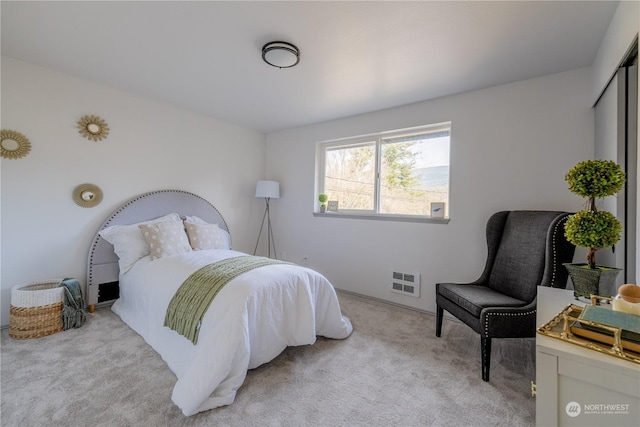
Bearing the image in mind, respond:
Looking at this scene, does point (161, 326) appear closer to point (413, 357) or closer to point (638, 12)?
point (413, 357)

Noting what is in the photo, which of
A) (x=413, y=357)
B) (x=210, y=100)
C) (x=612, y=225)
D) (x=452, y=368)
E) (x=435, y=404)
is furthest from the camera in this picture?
(x=210, y=100)

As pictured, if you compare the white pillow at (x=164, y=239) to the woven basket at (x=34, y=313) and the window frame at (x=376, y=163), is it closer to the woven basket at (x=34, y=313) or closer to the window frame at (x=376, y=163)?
the woven basket at (x=34, y=313)

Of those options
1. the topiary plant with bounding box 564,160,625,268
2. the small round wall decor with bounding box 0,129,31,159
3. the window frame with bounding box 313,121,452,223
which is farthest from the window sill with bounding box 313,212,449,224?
the small round wall decor with bounding box 0,129,31,159

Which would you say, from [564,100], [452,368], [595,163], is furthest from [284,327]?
[564,100]

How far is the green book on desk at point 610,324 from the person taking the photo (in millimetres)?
659

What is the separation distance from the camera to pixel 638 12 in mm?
1283

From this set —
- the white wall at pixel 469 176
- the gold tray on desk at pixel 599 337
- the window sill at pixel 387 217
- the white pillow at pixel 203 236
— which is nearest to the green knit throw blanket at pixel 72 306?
the white pillow at pixel 203 236

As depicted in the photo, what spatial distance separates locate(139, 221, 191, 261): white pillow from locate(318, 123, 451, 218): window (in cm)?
194

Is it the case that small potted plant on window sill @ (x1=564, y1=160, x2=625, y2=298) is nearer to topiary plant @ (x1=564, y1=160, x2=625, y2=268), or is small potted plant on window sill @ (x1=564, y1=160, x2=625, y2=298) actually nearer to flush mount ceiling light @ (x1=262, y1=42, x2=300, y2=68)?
topiary plant @ (x1=564, y1=160, x2=625, y2=268)

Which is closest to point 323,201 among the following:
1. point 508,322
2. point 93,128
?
point 508,322

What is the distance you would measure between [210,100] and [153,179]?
115 centimetres

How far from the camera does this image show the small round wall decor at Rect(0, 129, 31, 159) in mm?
2245

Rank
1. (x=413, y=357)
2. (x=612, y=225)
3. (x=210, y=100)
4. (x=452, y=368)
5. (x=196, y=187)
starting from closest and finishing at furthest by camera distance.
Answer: (x=612, y=225) < (x=452, y=368) < (x=413, y=357) < (x=210, y=100) < (x=196, y=187)

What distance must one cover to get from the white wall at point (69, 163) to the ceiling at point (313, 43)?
219 millimetres
